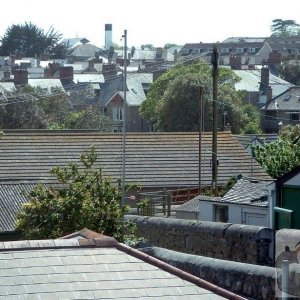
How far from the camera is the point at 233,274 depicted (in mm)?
14695

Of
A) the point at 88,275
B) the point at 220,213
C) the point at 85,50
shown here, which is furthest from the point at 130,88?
the point at 85,50

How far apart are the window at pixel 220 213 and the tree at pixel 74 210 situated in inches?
112

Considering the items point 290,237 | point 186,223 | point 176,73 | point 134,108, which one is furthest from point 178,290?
point 134,108

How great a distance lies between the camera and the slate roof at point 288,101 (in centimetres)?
8744

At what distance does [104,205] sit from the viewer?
2488cm

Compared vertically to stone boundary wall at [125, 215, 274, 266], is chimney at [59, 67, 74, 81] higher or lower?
higher

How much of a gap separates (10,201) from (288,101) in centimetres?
5722

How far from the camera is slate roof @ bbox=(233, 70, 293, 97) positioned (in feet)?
314

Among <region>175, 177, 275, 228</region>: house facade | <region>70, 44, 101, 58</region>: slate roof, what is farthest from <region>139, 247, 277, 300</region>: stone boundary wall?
<region>70, 44, 101, 58</region>: slate roof

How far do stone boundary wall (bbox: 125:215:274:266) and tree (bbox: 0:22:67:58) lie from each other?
129 meters

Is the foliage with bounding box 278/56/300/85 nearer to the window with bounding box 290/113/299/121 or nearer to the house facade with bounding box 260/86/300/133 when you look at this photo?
the house facade with bounding box 260/86/300/133

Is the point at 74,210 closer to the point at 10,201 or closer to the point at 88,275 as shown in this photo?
the point at 10,201

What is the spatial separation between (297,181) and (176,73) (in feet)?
183

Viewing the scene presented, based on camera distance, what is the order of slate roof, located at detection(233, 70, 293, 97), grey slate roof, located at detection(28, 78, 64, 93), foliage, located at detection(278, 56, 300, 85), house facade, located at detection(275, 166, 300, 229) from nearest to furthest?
house facade, located at detection(275, 166, 300, 229) < slate roof, located at detection(233, 70, 293, 97) < grey slate roof, located at detection(28, 78, 64, 93) < foliage, located at detection(278, 56, 300, 85)
